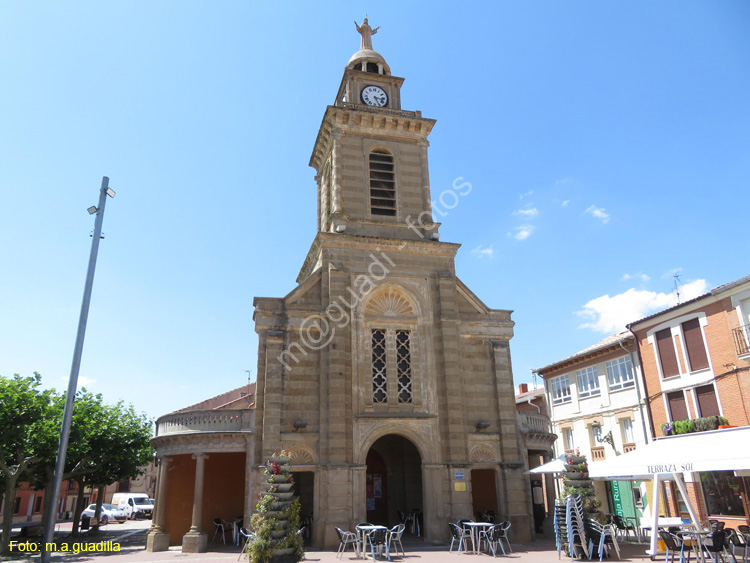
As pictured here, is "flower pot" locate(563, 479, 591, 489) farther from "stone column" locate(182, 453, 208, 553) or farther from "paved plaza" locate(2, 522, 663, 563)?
"stone column" locate(182, 453, 208, 553)

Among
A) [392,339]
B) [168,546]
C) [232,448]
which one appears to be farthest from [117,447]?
[392,339]

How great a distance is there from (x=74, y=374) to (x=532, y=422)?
61.8 ft

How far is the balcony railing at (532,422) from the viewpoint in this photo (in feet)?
77.6

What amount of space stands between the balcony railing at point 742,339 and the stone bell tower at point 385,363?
332 inches

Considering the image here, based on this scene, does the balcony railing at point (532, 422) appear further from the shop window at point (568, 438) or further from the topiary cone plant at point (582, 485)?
the shop window at point (568, 438)

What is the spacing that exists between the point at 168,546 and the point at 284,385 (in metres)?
7.56

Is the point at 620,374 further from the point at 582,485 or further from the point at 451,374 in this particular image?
the point at 582,485

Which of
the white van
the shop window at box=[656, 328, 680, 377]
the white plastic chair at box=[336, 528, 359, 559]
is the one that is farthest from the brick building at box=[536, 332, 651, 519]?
the white van

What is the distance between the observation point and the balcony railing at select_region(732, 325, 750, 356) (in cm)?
2031

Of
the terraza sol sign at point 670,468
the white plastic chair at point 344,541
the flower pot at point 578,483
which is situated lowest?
the white plastic chair at point 344,541

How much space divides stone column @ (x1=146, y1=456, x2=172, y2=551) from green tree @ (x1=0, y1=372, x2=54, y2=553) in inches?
199

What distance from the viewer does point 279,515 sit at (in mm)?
14016

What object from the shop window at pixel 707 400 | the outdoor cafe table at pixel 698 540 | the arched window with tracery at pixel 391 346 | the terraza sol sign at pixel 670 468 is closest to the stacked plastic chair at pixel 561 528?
the outdoor cafe table at pixel 698 540

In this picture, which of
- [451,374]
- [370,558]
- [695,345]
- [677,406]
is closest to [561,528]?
[370,558]
